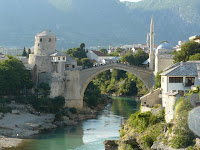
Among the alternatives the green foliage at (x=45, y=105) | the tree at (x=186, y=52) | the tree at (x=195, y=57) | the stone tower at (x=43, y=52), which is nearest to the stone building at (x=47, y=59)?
the stone tower at (x=43, y=52)

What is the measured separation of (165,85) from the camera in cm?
4209

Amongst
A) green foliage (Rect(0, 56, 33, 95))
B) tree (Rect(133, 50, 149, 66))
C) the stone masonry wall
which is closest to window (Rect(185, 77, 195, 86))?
the stone masonry wall

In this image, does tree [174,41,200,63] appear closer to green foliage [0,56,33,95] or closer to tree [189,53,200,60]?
tree [189,53,200,60]

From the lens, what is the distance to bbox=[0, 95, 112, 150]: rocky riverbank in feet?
157

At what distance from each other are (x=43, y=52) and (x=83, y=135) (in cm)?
1736

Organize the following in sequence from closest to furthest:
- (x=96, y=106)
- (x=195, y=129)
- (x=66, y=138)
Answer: (x=195, y=129) < (x=66, y=138) < (x=96, y=106)

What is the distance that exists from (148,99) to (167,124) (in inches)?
356

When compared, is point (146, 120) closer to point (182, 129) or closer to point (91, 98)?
point (182, 129)

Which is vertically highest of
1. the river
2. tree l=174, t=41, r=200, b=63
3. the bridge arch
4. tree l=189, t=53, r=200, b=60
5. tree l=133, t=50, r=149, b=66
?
tree l=133, t=50, r=149, b=66

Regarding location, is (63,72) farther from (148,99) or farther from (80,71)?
(148,99)

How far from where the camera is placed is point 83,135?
50.3 metres

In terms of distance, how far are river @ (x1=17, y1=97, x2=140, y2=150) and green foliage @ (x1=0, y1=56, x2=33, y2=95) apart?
8.40 m

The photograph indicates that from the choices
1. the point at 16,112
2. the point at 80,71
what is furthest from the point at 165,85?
the point at 80,71

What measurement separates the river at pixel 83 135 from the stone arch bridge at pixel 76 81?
4.01m
